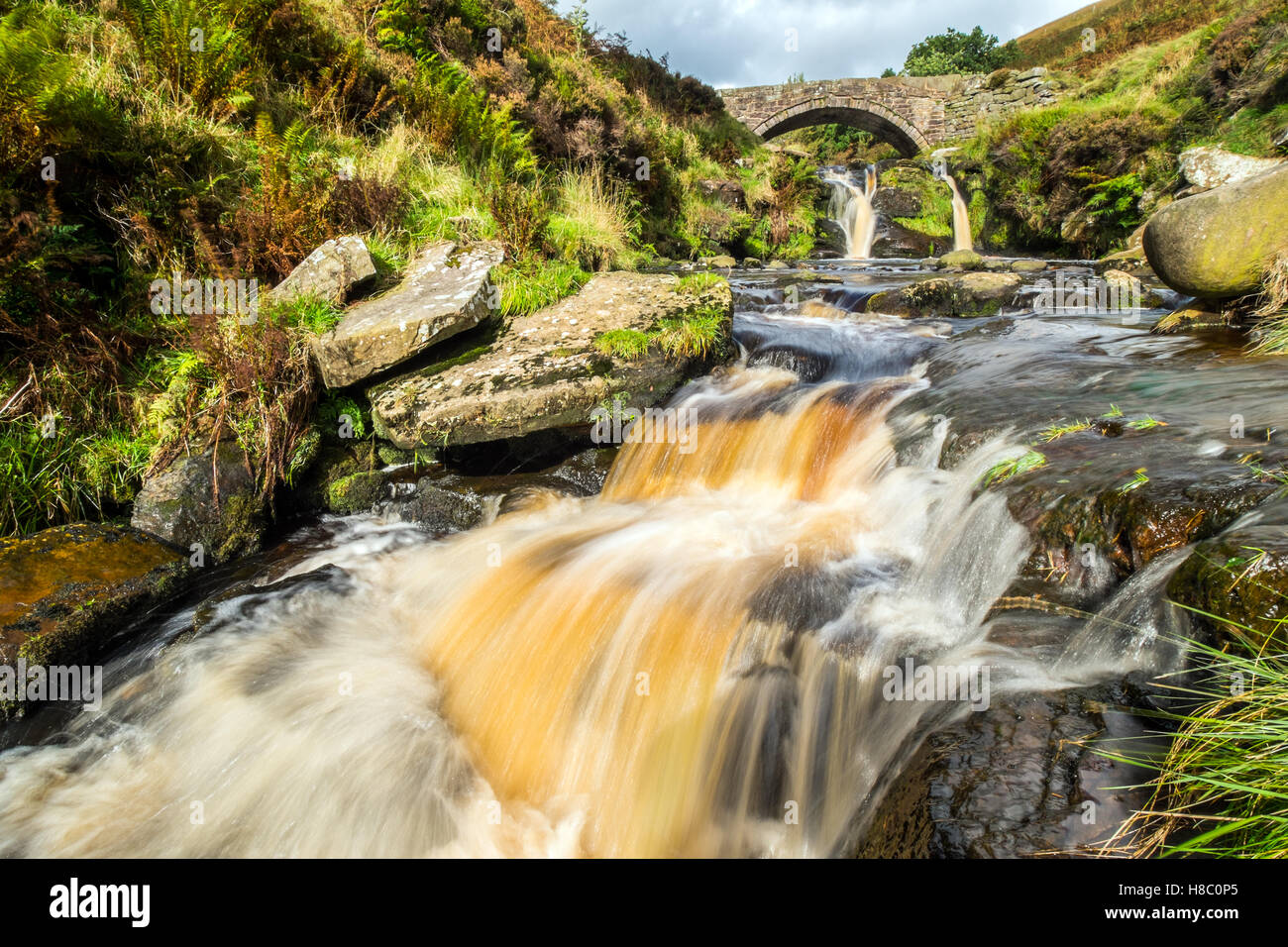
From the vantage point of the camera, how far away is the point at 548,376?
5215 millimetres

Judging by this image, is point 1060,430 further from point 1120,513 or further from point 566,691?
point 566,691

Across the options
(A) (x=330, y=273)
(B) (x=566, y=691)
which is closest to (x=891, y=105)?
(A) (x=330, y=273)

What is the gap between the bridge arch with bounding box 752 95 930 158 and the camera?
80.1 feet

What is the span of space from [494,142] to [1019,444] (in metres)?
7.93

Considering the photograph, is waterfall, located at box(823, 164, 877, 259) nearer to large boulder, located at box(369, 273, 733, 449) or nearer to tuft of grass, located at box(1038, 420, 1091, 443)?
large boulder, located at box(369, 273, 733, 449)

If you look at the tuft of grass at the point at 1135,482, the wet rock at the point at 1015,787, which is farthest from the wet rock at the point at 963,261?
the wet rock at the point at 1015,787

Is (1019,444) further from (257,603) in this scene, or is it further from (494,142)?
(494,142)

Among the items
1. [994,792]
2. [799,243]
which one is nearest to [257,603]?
[994,792]

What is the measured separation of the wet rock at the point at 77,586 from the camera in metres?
3.40

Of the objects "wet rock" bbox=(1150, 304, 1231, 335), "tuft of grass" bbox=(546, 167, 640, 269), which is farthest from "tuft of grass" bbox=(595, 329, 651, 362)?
"wet rock" bbox=(1150, 304, 1231, 335)

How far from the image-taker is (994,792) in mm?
1815

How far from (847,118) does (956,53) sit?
22.7 m

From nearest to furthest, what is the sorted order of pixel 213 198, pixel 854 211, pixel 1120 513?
pixel 1120 513 → pixel 213 198 → pixel 854 211

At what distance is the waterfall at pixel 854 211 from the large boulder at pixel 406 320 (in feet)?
43.0
